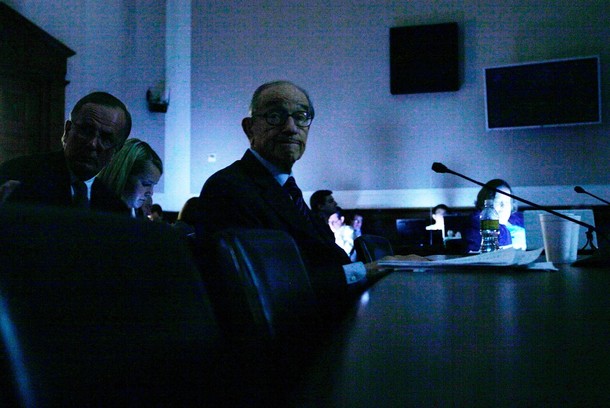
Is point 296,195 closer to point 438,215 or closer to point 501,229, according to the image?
point 501,229

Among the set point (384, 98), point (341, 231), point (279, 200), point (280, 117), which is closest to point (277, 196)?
point (279, 200)

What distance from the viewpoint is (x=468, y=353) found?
513mm

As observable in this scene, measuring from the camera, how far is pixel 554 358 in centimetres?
48

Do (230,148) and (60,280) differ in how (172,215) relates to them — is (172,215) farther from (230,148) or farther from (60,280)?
(60,280)

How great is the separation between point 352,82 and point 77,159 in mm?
4262

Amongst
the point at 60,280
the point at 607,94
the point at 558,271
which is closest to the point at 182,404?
the point at 60,280

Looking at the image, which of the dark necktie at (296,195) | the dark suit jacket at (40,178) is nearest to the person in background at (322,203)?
the dark necktie at (296,195)

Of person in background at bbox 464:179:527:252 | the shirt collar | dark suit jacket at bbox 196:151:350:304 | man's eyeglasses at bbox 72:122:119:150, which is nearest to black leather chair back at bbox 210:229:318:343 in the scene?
dark suit jacket at bbox 196:151:350:304

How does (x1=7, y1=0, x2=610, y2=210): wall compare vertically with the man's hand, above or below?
above

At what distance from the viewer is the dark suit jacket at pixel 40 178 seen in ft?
5.45

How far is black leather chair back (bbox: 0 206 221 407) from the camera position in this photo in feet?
1.30

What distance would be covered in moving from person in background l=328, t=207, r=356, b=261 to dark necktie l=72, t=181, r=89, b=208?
338cm

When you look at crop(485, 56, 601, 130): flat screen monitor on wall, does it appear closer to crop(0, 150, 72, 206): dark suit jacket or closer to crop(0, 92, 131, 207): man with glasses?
crop(0, 92, 131, 207): man with glasses

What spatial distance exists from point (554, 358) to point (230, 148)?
19.0 feet
